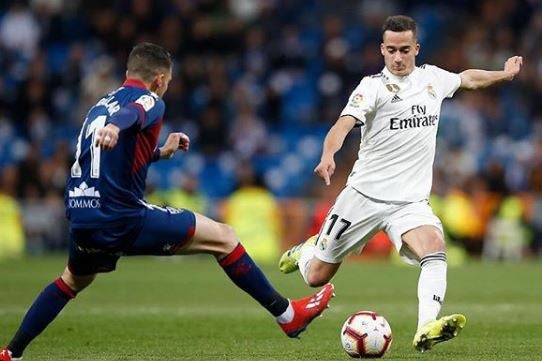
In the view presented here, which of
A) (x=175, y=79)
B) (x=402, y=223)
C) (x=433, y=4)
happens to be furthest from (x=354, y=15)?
(x=402, y=223)

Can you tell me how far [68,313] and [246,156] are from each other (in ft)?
37.3

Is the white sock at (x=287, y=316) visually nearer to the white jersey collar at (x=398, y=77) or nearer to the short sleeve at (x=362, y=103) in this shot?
the short sleeve at (x=362, y=103)

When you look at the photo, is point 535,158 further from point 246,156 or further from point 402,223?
point 402,223

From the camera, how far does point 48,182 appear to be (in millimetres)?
22625

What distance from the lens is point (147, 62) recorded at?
7.96 meters

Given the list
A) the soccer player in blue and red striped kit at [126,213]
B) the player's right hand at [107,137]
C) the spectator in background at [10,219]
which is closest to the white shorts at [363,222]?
the soccer player in blue and red striped kit at [126,213]

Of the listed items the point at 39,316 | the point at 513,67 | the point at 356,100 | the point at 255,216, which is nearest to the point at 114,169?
the point at 39,316

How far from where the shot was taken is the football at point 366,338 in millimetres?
8219

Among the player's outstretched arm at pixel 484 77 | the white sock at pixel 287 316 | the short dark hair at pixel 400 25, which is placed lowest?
the white sock at pixel 287 316

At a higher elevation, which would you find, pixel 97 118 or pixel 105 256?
pixel 97 118

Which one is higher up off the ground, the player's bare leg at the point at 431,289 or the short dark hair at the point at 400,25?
the short dark hair at the point at 400,25

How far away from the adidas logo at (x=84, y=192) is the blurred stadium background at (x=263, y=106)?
45.9 ft

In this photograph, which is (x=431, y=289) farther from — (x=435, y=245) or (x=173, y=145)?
(x=173, y=145)

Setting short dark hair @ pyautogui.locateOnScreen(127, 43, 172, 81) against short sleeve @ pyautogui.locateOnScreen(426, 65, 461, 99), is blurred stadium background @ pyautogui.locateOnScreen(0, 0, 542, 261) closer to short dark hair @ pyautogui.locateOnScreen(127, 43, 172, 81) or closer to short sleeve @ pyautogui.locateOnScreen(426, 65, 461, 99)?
short sleeve @ pyautogui.locateOnScreen(426, 65, 461, 99)
